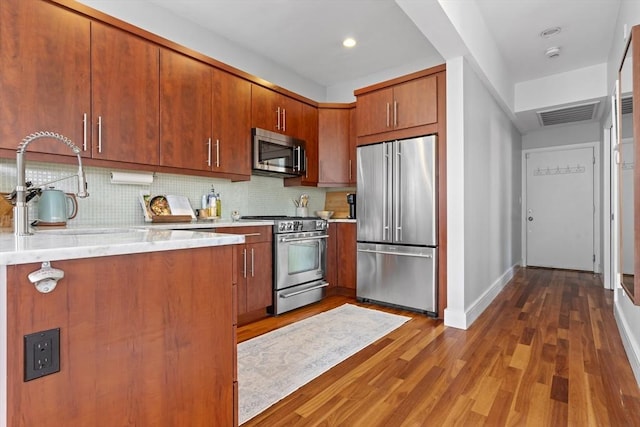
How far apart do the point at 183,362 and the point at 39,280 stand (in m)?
0.53

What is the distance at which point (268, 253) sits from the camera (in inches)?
129

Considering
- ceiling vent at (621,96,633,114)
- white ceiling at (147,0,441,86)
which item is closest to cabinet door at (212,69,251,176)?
white ceiling at (147,0,441,86)

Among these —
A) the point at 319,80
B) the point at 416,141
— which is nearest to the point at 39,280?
the point at 416,141

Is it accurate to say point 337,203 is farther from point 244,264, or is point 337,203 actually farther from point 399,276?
point 244,264

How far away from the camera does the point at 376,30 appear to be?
350 centimetres

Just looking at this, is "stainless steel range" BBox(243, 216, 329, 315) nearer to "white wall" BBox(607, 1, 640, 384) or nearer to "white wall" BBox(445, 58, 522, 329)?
"white wall" BBox(445, 58, 522, 329)

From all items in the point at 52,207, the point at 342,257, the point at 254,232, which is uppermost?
the point at 52,207

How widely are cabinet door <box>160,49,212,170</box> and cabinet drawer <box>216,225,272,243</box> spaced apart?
2.02ft

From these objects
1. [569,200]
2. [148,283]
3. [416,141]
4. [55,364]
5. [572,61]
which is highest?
[572,61]

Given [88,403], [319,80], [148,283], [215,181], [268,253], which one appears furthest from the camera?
[319,80]

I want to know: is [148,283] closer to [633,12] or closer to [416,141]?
[416,141]

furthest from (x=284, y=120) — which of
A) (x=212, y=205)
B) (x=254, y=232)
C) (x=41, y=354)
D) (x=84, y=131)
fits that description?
(x=41, y=354)

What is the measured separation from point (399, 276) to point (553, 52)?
3.10 m

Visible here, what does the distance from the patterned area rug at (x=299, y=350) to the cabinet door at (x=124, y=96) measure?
5.63ft
